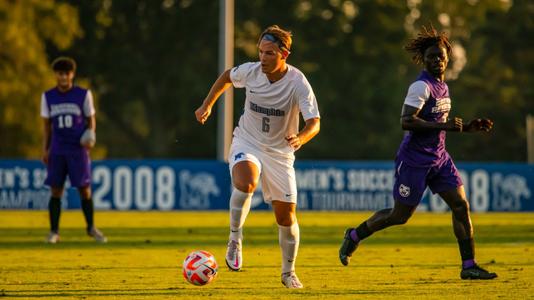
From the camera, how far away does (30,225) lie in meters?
20.1

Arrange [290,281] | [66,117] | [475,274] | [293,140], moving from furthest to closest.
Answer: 1. [66,117]
2. [475,274]
3. [290,281]
4. [293,140]

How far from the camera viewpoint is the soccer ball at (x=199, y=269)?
10.3 m

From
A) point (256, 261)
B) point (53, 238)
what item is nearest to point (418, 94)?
point (256, 261)

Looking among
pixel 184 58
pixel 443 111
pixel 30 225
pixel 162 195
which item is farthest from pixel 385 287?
pixel 184 58

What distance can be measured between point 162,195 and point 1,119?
20.9 m

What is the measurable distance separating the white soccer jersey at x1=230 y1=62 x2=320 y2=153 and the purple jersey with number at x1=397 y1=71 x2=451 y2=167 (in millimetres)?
1128

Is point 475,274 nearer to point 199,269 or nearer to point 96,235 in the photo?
point 199,269

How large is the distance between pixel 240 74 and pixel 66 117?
531 cm

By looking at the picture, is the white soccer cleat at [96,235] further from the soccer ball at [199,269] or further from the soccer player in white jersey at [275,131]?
the soccer ball at [199,269]

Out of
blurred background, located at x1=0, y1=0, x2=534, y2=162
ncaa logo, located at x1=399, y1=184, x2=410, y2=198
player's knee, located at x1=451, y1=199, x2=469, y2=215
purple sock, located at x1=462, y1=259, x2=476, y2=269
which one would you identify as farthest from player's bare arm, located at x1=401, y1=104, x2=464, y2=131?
blurred background, located at x1=0, y1=0, x2=534, y2=162

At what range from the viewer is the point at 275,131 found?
10.5 m

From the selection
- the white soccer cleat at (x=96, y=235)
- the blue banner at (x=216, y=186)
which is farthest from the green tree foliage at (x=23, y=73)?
the white soccer cleat at (x=96, y=235)

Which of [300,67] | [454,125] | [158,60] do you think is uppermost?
[158,60]

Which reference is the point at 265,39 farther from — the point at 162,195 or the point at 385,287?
the point at 162,195
